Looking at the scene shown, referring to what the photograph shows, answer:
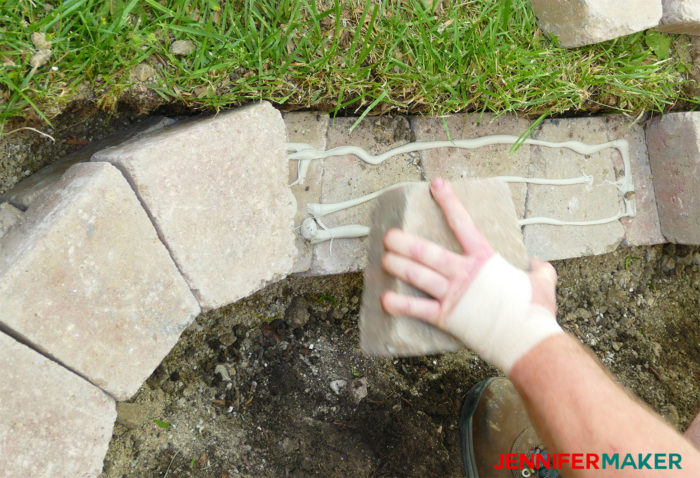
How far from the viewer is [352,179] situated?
1.99 meters

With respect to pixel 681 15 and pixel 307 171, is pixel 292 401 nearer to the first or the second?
pixel 307 171

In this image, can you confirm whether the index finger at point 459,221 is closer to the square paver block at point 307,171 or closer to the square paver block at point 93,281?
the square paver block at point 307,171

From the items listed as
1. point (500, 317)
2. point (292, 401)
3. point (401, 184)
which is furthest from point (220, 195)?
point (292, 401)

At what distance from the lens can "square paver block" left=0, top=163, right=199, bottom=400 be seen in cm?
136

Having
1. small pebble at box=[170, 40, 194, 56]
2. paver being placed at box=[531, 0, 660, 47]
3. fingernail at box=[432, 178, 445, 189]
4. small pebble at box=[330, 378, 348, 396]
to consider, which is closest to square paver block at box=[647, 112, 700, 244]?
paver being placed at box=[531, 0, 660, 47]

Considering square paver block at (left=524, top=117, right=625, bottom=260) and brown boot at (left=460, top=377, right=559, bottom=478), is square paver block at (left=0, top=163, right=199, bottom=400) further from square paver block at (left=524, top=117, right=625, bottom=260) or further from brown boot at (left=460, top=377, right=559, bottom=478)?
square paver block at (left=524, top=117, right=625, bottom=260)

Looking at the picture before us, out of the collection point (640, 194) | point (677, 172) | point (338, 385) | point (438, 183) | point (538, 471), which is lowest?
point (538, 471)

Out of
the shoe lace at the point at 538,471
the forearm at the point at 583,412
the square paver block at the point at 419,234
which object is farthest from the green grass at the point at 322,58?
the shoe lace at the point at 538,471

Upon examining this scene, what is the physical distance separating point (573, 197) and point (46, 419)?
1978 millimetres

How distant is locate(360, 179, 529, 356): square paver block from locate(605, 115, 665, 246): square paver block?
1.14 metres

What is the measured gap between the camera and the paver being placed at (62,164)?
1568 mm

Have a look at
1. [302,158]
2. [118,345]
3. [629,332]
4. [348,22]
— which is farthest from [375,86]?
[629,332]

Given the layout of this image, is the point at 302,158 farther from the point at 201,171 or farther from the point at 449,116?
the point at 449,116

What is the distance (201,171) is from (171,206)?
0.12m
